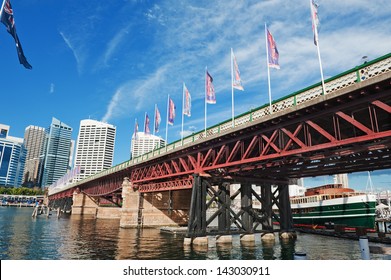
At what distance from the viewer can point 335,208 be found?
150 feet

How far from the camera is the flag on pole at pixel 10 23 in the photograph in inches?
690

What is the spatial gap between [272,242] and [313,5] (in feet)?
82.8

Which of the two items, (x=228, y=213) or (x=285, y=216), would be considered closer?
(x=228, y=213)

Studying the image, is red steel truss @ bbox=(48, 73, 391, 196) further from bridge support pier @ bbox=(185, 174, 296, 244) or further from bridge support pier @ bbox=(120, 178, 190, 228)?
bridge support pier @ bbox=(120, 178, 190, 228)

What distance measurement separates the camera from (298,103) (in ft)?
68.1

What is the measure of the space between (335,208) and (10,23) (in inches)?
1964

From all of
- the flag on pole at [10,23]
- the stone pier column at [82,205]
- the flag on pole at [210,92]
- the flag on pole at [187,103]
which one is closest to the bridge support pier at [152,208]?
the flag on pole at [187,103]

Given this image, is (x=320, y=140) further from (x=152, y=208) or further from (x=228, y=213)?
(x=152, y=208)

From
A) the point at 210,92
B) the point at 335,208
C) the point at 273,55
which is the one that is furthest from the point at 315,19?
the point at 335,208

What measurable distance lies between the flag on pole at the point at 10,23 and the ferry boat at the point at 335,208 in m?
46.2

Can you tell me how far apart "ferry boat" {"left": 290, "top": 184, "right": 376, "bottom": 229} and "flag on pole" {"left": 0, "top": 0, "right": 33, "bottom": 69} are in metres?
46.2
